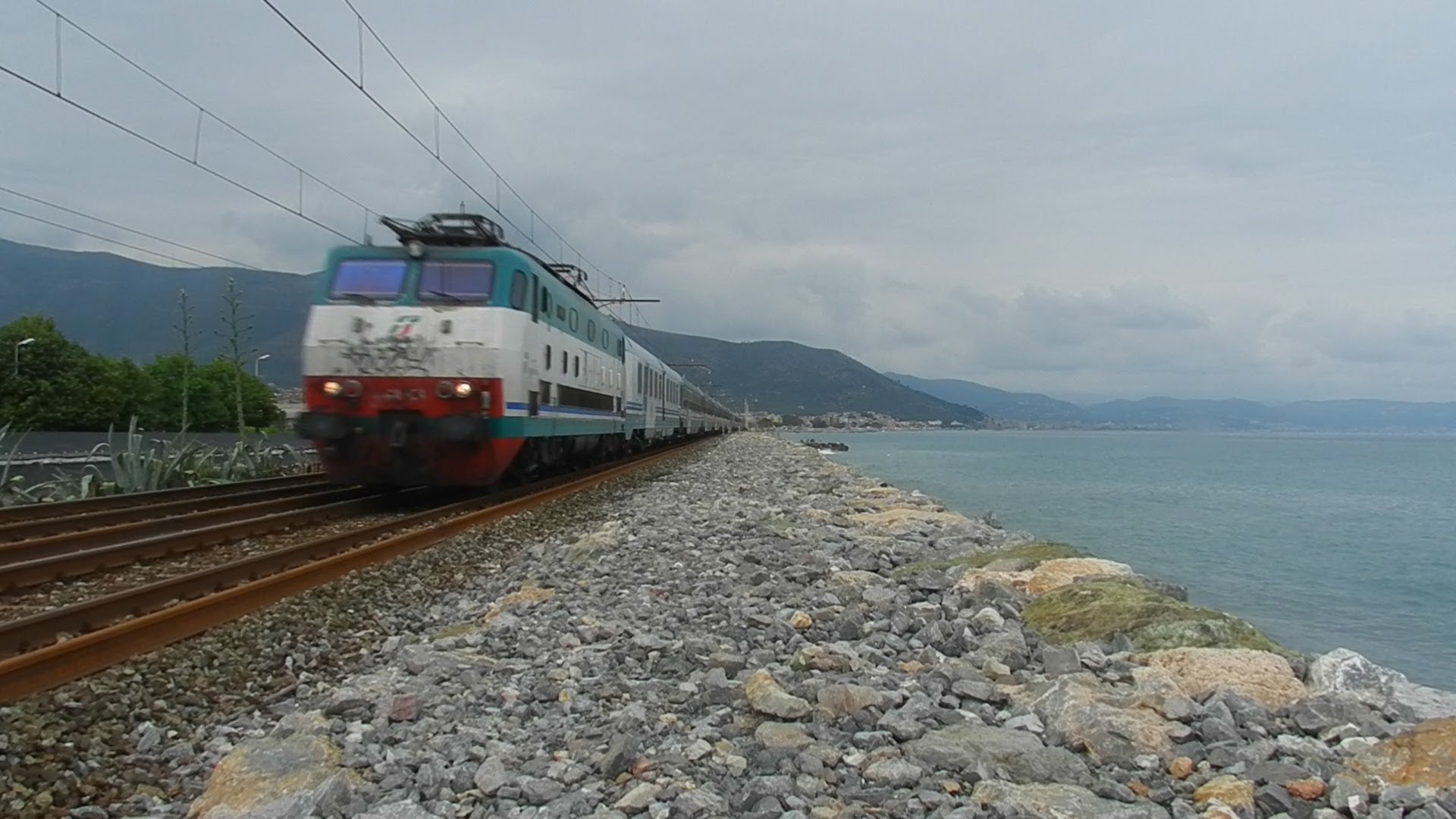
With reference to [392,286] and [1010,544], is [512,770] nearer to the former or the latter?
[1010,544]

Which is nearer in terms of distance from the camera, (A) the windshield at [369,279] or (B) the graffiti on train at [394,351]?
(B) the graffiti on train at [394,351]

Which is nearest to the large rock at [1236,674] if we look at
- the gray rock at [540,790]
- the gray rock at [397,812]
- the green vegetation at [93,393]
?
the gray rock at [540,790]

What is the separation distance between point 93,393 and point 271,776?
39278 millimetres

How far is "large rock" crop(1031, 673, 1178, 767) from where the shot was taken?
152 inches

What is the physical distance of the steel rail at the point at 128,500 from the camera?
11.2 m

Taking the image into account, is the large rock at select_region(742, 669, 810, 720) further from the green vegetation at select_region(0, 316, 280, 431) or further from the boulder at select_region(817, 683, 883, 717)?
the green vegetation at select_region(0, 316, 280, 431)

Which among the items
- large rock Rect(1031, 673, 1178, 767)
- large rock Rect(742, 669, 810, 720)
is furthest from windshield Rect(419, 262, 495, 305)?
large rock Rect(1031, 673, 1178, 767)

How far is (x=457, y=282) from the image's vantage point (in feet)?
42.9

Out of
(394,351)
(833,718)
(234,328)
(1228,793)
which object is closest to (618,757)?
(833,718)

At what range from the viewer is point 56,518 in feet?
35.1

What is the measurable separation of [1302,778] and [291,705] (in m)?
4.35

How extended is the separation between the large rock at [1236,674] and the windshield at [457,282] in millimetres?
9914

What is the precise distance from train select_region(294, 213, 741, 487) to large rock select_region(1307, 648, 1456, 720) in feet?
31.2

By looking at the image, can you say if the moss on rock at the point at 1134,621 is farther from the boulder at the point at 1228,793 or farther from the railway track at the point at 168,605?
the railway track at the point at 168,605
